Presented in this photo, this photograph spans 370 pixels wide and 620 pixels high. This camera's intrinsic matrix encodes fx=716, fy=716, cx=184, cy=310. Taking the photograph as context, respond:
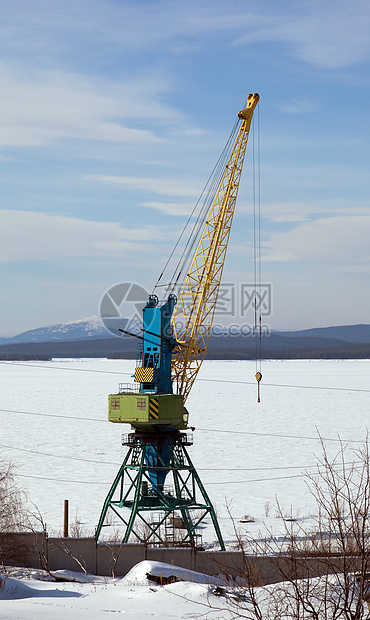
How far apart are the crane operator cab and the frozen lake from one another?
6.33 metres

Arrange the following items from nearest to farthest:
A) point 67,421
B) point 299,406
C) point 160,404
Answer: point 160,404 → point 67,421 → point 299,406

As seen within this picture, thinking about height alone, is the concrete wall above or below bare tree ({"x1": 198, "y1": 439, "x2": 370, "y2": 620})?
below

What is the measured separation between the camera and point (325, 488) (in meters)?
47.7

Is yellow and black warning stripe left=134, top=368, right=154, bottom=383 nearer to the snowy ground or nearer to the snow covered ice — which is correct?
the snow covered ice

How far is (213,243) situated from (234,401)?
57790mm

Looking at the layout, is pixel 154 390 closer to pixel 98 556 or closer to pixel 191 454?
pixel 98 556

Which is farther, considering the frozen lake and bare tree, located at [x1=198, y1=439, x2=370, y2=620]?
the frozen lake

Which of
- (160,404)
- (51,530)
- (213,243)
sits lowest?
(51,530)

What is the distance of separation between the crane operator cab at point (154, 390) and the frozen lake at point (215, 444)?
6.33 metres

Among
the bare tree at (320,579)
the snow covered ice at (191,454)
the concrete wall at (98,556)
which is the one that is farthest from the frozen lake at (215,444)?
the bare tree at (320,579)

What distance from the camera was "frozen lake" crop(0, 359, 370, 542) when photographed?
43.8m

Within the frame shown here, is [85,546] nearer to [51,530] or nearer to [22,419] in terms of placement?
[51,530]

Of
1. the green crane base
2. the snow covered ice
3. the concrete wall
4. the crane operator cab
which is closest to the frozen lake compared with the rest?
the snow covered ice

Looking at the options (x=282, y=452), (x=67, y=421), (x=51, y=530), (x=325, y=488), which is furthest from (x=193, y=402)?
(x=51, y=530)
